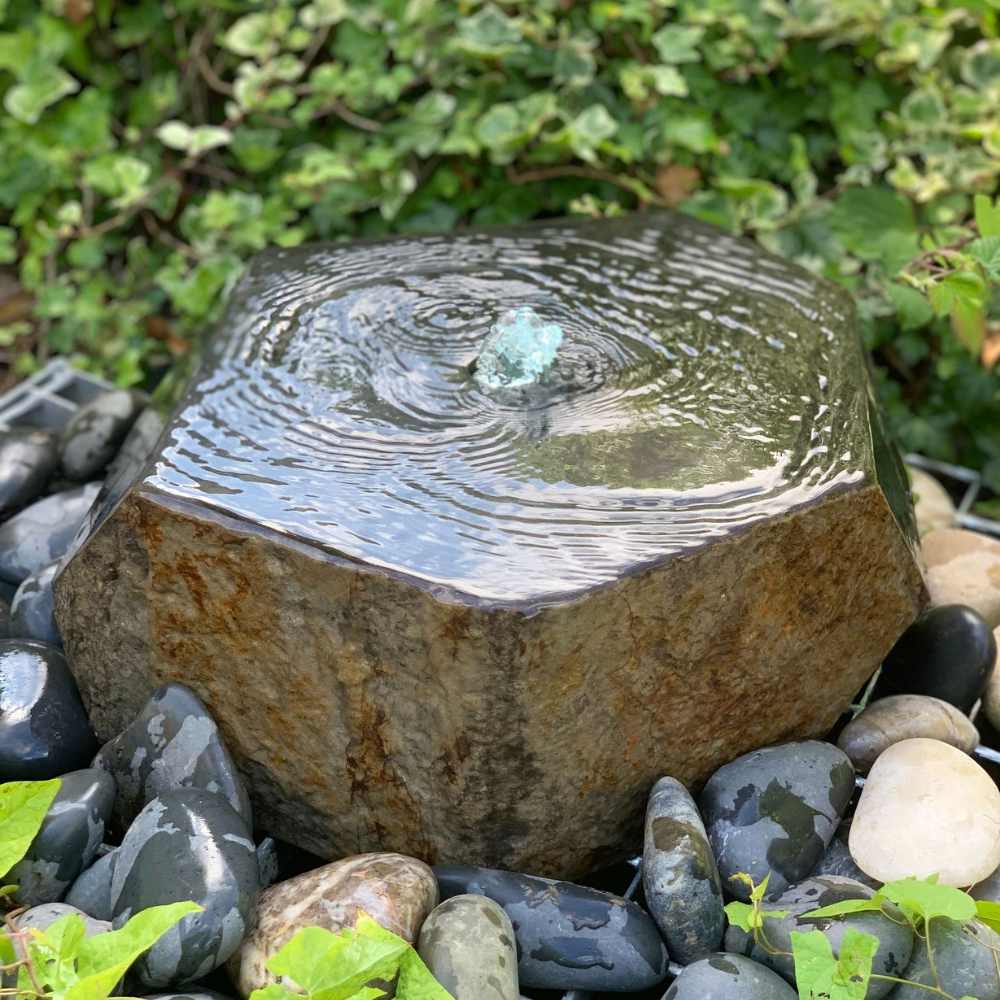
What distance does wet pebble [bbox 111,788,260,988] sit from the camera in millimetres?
1574

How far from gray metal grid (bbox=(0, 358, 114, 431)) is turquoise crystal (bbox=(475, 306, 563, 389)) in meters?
1.44

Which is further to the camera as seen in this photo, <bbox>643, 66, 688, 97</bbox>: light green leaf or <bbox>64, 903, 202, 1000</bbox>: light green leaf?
<bbox>643, 66, 688, 97</bbox>: light green leaf

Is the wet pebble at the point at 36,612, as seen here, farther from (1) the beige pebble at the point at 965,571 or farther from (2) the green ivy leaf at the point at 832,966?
(1) the beige pebble at the point at 965,571

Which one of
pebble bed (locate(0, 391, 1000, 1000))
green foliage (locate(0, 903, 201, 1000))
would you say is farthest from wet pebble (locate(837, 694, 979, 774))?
green foliage (locate(0, 903, 201, 1000))

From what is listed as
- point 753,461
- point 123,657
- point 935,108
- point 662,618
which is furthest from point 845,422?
point 935,108

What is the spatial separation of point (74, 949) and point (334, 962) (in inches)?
13.6

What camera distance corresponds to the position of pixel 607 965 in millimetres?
1688

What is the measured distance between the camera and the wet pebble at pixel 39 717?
1.89 m

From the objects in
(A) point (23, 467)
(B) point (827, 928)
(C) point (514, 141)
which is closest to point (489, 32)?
(C) point (514, 141)

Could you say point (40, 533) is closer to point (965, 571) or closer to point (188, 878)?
point (188, 878)

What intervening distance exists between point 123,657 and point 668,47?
229cm

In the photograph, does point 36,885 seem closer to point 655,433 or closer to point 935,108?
point 655,433

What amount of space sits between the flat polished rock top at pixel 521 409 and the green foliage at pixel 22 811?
46 centimetres

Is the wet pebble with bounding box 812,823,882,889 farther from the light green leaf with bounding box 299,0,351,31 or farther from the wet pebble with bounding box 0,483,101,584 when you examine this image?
the light green leaf with bounding box 299,0,351,31
